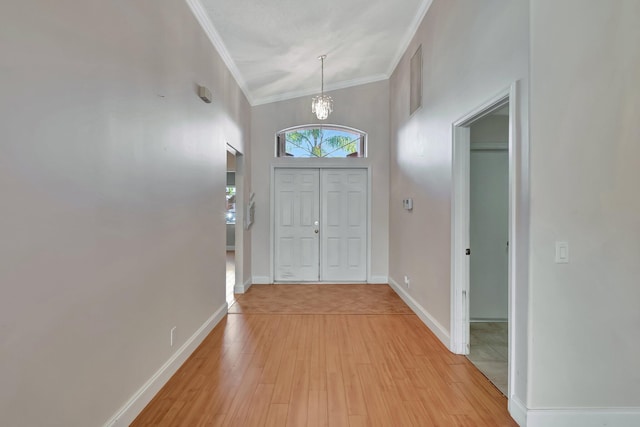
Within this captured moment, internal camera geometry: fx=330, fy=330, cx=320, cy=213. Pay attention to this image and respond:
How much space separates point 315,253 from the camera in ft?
18.8

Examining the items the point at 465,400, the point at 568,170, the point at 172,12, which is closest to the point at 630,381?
the point at 465,400

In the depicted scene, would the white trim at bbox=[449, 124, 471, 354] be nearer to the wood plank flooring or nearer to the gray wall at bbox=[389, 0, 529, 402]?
the gray wall at bbox=[389, 0, 529, 402]

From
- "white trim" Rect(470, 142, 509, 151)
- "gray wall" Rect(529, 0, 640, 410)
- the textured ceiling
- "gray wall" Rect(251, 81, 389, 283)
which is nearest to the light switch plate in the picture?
"gray wall" Rect(529, 0, 640, 410)

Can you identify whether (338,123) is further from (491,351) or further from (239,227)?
(491,351)

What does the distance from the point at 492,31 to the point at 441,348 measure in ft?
8.63

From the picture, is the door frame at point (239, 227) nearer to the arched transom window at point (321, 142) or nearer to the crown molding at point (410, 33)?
the arched transom window at point (321, 142)

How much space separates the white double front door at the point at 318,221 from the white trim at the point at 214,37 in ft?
5.73

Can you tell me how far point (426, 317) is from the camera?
362 centimetres

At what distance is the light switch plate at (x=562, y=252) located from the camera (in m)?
1.93

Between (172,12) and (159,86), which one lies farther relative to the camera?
(172,12)

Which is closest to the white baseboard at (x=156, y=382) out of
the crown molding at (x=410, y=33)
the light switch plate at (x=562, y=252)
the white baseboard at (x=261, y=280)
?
the white baseboard at (x=261, y=280)

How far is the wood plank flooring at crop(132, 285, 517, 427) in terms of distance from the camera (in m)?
2.06

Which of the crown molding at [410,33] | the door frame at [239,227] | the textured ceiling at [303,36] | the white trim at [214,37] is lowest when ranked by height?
the door frame at [239,227]

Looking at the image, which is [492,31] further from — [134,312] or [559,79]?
[134,312]
